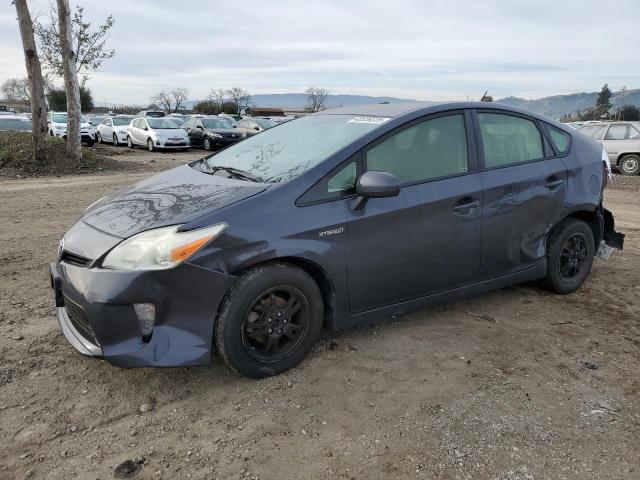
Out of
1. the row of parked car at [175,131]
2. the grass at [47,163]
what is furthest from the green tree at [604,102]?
the grass at [47,163]

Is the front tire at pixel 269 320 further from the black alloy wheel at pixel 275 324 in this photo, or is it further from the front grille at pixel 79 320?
the front grille at pixel 79 320

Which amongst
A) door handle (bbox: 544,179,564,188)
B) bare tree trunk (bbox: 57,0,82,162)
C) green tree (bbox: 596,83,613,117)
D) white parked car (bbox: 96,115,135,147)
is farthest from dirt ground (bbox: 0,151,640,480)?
green tree (bbox: 596,83,613,117)

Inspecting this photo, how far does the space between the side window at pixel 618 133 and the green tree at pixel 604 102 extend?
2731 inches

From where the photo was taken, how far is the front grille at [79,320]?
290cm

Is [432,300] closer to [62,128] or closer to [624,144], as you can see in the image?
[624,144]

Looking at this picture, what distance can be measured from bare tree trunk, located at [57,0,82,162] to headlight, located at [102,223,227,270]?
42.1ft

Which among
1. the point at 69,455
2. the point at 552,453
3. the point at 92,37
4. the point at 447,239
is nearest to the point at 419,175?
the point at 447,239

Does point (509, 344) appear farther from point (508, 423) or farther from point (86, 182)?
point (86, 182)

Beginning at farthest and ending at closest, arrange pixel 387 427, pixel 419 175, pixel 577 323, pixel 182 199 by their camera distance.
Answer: pixel 577 323
pixel 419 175
pixel 182 199
pixel 387 427

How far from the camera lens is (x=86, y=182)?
38.7 ft

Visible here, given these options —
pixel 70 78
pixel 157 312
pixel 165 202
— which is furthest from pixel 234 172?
pixel 70 78

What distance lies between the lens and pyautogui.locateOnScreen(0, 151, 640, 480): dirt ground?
246 cm

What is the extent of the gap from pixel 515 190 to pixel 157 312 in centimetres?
270

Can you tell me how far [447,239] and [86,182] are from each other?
402 inches
